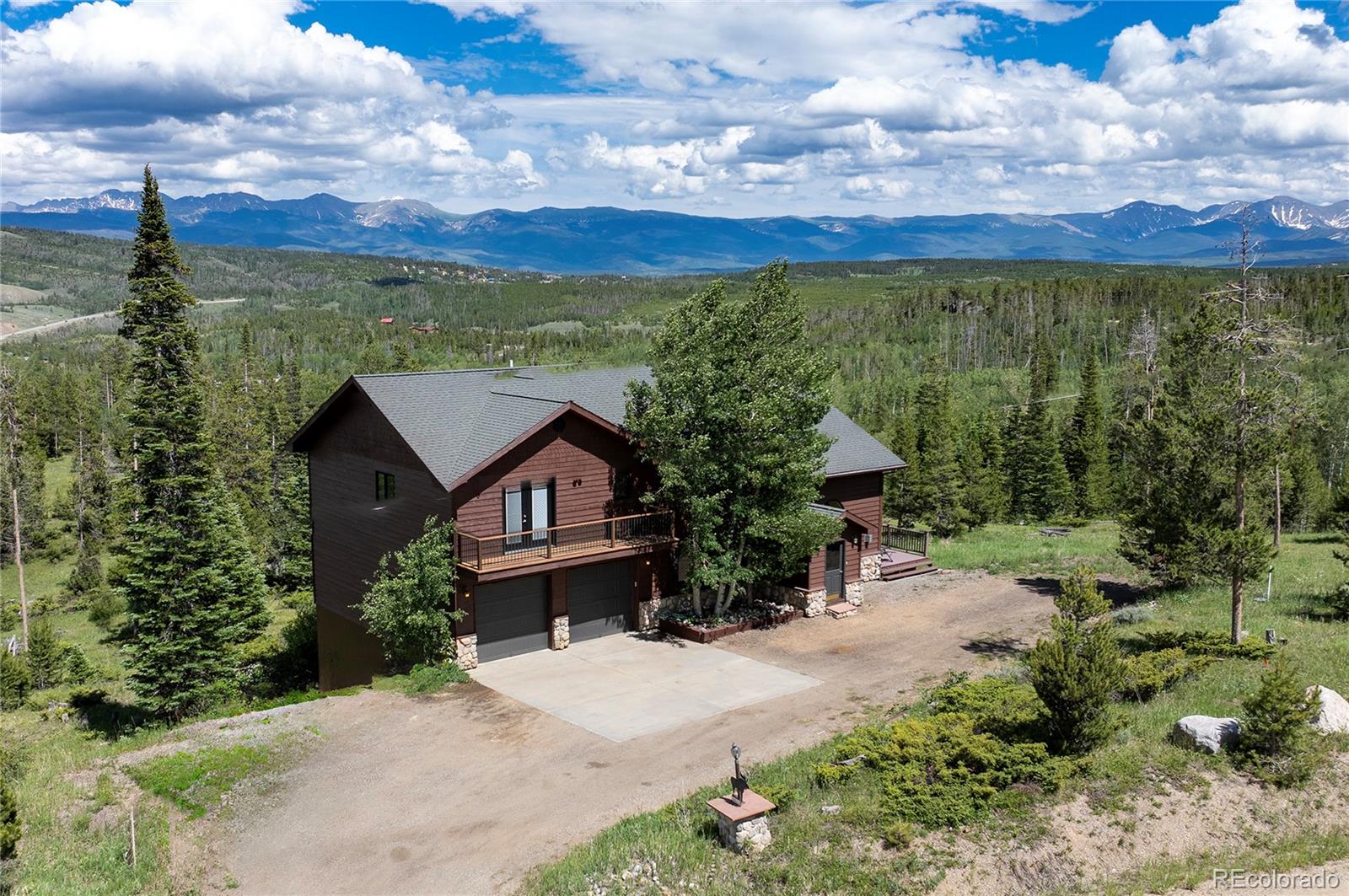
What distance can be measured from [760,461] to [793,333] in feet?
11.8

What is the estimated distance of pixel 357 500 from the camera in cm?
2536

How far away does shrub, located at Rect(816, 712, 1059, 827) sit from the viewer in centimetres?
1265

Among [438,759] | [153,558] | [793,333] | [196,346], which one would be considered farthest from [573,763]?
[196,346]

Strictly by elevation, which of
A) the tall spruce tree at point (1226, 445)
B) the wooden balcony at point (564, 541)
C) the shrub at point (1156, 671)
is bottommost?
the shrub at point (1156, 671)

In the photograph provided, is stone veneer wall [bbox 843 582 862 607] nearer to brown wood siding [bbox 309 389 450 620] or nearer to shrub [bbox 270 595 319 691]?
brown wood siding [bbox 309 389 450 620]

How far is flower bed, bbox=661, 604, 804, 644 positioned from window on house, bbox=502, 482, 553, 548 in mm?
4364

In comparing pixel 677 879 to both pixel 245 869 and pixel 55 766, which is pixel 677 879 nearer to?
pixel 245 869

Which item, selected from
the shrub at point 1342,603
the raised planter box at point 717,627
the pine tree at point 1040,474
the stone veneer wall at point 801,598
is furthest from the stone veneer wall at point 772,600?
the pine tree at point 1040,474

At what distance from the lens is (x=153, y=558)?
2392 cm

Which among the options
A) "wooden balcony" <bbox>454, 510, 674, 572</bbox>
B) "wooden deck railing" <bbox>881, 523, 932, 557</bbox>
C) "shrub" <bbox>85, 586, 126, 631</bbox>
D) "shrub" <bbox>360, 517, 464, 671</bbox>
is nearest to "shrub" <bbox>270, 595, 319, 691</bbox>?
"shrub" <bbox>360, 517, 464, 671</bbox>

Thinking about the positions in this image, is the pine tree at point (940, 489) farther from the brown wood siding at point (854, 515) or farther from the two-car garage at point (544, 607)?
the two-car garage at point (544, 607)

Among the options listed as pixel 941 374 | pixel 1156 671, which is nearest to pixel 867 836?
pixel 1156 671

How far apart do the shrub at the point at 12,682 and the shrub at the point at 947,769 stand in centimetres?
2701

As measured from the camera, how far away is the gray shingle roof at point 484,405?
22.2 m
